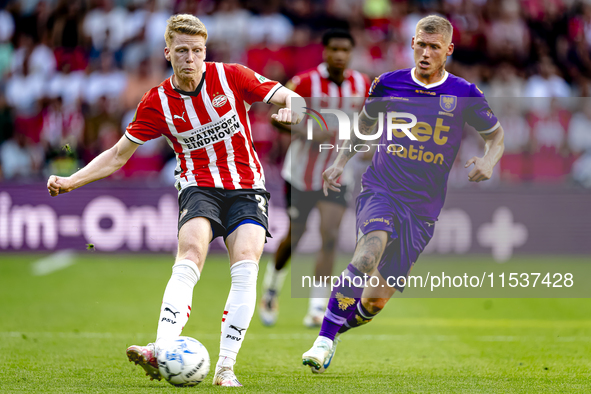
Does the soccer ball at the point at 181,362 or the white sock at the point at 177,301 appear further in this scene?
the white sock at the point at 177,301

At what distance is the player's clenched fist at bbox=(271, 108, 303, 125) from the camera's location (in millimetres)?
4648

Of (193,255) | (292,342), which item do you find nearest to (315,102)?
(292,342)

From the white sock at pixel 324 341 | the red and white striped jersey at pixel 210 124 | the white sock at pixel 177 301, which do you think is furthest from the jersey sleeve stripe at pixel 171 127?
the white sock at pixel 324 341

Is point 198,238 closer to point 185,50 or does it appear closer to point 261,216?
point 261,216

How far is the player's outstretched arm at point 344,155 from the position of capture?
530 cm

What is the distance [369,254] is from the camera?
510 centimetres

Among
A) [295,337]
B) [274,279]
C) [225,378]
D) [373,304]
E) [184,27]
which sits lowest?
[295,337]

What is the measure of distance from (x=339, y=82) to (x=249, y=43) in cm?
744

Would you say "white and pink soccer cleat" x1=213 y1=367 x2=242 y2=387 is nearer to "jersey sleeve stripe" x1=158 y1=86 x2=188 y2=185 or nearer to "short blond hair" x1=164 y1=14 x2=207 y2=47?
"jersey sleeve stripe" x1=158 y1=86 x2=188 y2=185

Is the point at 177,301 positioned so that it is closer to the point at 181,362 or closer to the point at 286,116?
the point at 181,362

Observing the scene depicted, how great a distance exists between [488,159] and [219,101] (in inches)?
68.5

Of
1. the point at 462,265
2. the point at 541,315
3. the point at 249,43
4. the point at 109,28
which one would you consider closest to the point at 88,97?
the point at 109,28

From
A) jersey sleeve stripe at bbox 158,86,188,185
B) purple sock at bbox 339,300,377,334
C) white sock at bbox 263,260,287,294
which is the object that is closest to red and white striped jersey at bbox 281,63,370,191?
white sock at bbox 263,260,287,294

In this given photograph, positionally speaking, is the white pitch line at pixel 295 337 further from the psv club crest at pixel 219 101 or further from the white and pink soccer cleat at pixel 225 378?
the psv club crest at pixel 219 101
